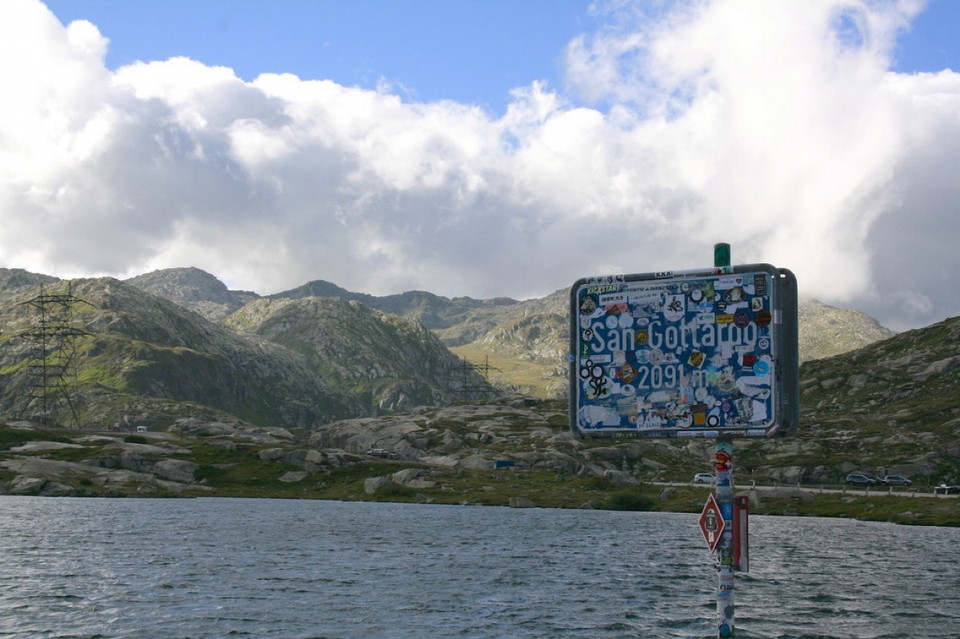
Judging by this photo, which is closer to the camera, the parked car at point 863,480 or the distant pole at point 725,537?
the distant pole at point 725,537

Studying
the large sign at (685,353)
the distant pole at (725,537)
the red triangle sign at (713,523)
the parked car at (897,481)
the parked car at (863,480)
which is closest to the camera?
the large sign at (685,353)

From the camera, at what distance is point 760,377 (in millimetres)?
27312

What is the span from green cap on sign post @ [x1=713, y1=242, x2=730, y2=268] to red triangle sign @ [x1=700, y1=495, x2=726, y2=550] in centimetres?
779

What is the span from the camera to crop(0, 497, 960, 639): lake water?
5294 centimetres

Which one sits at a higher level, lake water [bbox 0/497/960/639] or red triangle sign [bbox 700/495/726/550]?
red triangle sign [bbox 700/495/726/550]

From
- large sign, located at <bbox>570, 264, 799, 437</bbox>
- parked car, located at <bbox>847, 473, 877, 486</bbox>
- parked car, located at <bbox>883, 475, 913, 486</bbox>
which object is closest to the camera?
large sign, located at <bbox>570, 264, 799, 437</bbox>

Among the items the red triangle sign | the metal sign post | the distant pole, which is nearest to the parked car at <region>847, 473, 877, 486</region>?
the distant pole

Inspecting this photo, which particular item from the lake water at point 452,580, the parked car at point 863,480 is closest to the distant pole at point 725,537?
the lake water at point 452,580

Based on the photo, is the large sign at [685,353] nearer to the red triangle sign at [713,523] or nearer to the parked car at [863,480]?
the red triangle sign at [713,523]

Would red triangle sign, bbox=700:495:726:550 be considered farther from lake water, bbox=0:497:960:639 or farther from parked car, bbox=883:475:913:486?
parked car, bbox=883:475:913:486

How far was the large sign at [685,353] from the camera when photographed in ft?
89.7

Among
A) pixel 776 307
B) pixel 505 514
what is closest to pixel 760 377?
pixel 776 307

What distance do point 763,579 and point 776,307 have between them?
2232 inches

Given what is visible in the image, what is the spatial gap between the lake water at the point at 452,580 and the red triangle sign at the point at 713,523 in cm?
2109
